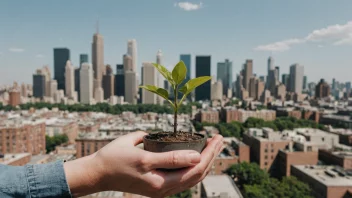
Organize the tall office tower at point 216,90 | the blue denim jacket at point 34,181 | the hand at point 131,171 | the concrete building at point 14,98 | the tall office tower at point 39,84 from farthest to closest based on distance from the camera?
the tall office tower at point 39,84, the tall office tower at point 216,90, the concrete building at point 14,98, the hand at point 131,171, the blue denim jacket at point 34,181

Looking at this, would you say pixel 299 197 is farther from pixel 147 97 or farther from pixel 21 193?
pixel 147 97

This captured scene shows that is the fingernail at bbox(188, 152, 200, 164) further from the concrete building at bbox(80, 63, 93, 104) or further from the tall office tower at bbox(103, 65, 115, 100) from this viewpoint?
the tall office tower at bbox(103, 65, 115, 100)

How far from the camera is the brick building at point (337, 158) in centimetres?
1595

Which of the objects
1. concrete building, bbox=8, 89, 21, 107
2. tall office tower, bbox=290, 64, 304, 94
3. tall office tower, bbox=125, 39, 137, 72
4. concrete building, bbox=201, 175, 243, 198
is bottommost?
concrete building, bbox=201, 175, 243, 198

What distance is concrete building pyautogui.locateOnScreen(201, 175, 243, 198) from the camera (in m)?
11.4

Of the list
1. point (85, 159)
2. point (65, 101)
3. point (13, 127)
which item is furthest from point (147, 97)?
point (85, 159)

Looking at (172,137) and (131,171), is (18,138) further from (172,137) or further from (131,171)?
(131,171)

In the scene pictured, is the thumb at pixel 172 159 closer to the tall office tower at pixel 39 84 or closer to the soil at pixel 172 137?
the soil at pixel 172 137

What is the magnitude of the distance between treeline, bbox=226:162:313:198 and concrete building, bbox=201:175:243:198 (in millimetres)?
1131

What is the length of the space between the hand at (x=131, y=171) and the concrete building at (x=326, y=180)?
1323 centimetres

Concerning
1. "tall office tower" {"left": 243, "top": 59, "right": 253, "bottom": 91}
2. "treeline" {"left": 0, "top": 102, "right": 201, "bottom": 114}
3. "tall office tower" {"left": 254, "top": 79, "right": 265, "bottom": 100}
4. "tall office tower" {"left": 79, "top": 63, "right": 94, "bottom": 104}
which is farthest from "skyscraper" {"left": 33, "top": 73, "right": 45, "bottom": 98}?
"tall office tower" {"left": 254, "top": 79, "right": 265, "bottom": 100}

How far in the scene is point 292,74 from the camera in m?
89.7

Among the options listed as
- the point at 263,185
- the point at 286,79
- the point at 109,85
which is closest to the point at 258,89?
the point at 286,79

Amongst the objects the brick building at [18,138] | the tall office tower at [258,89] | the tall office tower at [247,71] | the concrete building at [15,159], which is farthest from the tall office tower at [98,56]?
the concrete building at [15,159]
